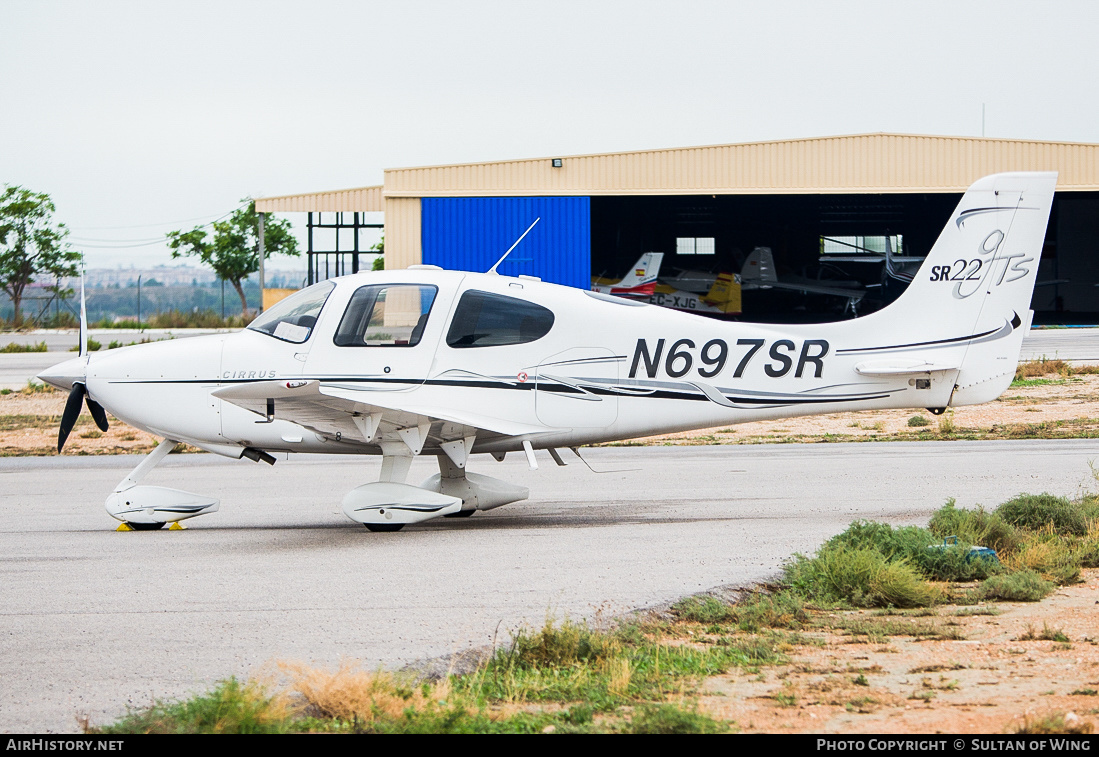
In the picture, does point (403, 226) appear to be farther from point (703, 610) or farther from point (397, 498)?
point (703, 610)

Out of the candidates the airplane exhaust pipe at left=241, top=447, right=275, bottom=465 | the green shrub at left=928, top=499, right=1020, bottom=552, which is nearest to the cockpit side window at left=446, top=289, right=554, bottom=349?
the airplane exhaust pipe at left=241, top=447, right=275, bottom=465

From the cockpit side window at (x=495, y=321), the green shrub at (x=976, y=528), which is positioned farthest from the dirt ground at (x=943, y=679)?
the cockpit side window at (x=495, y=321)

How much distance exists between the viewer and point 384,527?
9.77m

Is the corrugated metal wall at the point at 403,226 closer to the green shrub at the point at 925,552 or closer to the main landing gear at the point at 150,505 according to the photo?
the main landing gear at the point at 150,505

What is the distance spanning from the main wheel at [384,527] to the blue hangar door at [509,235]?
2398cm

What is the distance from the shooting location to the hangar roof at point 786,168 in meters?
34.8

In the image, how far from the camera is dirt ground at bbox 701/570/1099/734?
454 cm

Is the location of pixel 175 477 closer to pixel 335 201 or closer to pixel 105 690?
pixel 105 690

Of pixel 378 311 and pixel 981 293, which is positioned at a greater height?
pixel 981 293

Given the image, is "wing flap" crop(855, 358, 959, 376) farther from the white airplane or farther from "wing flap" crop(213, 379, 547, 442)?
"wing flap" crop(213, 379, 547, 442)

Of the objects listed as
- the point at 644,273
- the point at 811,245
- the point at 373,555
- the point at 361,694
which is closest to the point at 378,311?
the point at 373,555

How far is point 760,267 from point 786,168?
16295 mm

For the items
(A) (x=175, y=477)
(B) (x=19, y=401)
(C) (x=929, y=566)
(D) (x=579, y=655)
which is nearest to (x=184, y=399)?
(A) (x=175, y=477)

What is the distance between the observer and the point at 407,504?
9.58m
